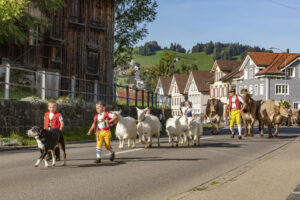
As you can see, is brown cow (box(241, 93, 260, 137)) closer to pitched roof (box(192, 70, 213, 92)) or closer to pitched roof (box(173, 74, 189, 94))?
pitched roof (box(192, 70, 213, 92))

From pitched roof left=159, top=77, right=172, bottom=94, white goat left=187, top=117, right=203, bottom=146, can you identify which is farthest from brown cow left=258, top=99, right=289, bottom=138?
pitched roof left=159, top=77, right=172, bottom=94

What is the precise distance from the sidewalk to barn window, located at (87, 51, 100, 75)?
3273 centimetres

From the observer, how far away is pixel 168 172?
10.8 m

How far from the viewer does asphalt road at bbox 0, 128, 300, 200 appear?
26.4ft

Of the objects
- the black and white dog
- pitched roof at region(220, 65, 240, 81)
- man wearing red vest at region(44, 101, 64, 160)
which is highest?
pitched roof at region(220, 65, 240, 81)

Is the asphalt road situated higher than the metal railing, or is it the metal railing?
the metal railing

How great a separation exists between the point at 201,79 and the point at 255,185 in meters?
96.2

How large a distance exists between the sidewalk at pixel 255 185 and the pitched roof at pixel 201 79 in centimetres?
9116

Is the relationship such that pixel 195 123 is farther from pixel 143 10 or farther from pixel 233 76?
pixel 233 76

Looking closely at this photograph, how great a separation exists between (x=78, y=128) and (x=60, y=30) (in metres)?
16.7

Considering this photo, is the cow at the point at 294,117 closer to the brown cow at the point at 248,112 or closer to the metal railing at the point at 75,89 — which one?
the metal railing at the point at 75,89

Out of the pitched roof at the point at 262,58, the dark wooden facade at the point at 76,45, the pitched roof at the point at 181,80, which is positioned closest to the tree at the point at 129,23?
the dark wooden facade at the point at 76,45

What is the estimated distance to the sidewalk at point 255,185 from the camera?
24.5ft

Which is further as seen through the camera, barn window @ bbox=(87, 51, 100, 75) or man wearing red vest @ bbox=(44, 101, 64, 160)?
barn window @ bbox=(87, 51, 100, 75)
